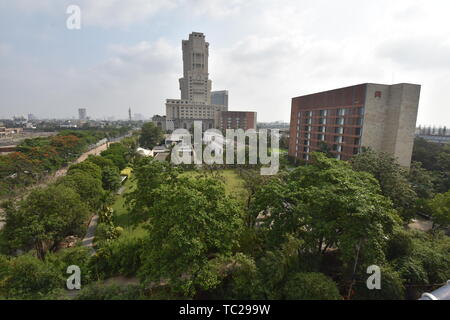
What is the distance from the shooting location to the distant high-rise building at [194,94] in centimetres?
9500

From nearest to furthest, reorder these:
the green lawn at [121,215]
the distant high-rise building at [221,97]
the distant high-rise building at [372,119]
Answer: the green lawn at [121,215] → the distant high-rise building at [372,119] → the distant high-rise building at [221,97]

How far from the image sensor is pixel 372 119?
86.6ft

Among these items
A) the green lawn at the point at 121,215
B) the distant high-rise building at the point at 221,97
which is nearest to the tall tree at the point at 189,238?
the green lawn at the point at 121,215

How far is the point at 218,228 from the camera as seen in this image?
8.01 meters

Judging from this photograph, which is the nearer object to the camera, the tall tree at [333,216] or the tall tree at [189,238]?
the tall tree at [189,238]

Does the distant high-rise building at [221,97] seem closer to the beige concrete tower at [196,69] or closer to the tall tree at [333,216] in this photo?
the beige concrete tower at [196,69]

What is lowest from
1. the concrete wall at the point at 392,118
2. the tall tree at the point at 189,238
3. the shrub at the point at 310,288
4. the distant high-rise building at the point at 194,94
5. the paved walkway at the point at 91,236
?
the paved walkway at the point at 91,236

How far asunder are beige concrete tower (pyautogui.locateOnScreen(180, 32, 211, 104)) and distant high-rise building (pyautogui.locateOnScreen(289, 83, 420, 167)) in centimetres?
7770

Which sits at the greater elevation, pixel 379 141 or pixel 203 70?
pixel 203 70

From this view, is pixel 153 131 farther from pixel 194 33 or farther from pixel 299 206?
pixel 194 33

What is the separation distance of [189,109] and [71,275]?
94048mm

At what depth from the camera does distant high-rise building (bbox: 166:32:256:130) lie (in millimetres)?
95000

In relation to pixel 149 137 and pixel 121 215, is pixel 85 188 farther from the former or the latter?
pixel 149 137

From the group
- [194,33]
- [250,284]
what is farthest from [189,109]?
[250,284]
